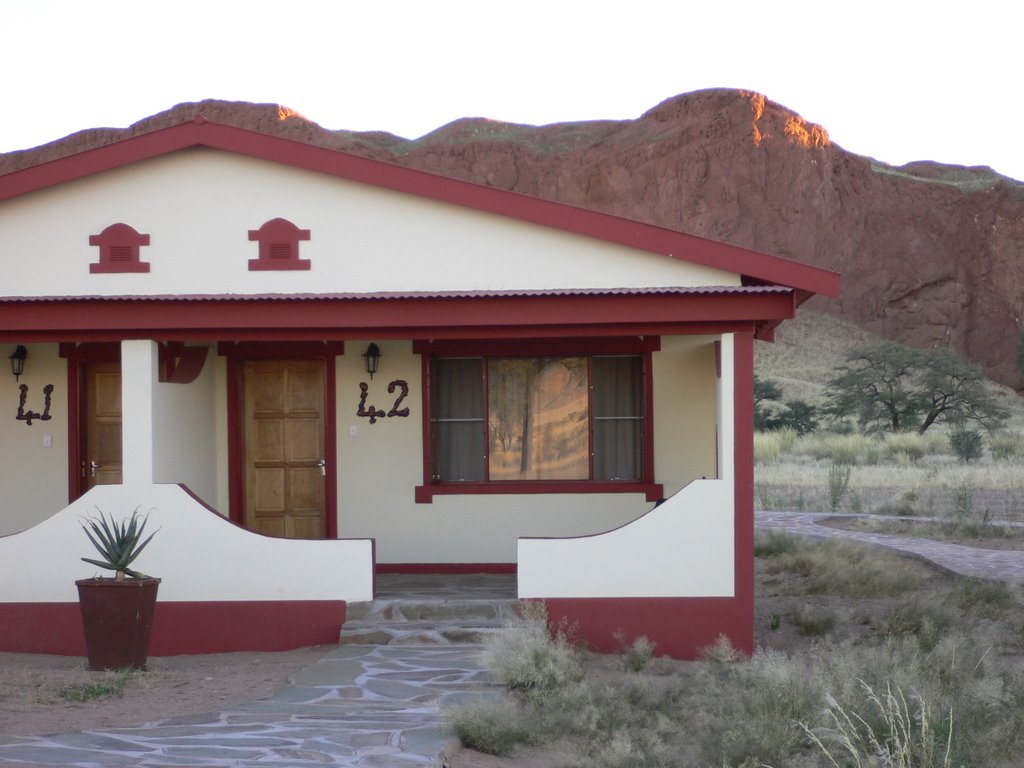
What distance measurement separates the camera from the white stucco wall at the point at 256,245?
9.92 m

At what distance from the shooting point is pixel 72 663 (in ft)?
30.5

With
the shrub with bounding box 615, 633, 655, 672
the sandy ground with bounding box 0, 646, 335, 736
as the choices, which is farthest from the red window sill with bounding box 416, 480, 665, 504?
the sandy ground with bounding box 0, 646, 335, 736

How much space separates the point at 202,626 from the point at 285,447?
7.88 feet

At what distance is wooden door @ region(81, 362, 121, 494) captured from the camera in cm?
1160

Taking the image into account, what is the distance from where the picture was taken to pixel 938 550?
15797mm

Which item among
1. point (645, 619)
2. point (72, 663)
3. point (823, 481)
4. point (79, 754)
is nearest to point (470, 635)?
point (645, 619)

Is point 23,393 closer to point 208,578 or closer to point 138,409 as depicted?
point 138,409

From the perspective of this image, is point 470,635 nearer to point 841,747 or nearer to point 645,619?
point 645,619

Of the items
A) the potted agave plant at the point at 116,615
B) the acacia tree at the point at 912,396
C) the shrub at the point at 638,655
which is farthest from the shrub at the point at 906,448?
the potted agave plant at the point at 116,615

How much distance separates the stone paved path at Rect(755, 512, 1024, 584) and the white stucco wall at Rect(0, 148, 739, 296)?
21.6ft

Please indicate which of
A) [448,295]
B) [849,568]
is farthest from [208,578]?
[849,568]

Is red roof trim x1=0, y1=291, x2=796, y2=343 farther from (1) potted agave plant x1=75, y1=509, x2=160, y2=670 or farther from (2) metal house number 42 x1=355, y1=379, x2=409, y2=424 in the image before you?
(2) metal house number 42 x1=355, y1=379, x2=409, y2=424

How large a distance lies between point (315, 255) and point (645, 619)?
3.89 metres

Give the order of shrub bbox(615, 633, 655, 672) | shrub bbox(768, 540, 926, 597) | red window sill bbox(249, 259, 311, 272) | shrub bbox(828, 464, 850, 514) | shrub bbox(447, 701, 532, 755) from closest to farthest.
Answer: shrub bbox(447, 701, 532, 755)
shrub bbox(615, 633, 655, 672)
red window sill bbox(249, 259, 311, 272)
shrub bbox(768, 540, 926, 597)
shrub bbox(828, 464, 850, 514)
